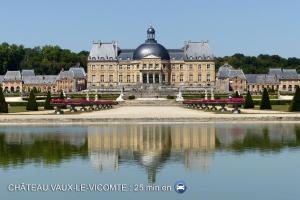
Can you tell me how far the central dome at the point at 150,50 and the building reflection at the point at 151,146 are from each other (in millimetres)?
49126

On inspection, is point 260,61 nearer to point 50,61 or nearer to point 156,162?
point 50,61

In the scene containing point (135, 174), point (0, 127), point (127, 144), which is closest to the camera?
→ point (135, 174)

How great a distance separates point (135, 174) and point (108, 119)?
13.7 metres

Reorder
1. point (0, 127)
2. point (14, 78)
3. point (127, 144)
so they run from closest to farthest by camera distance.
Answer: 1. point (127, 144)
2. point (0, 127)
3. point (14, 78)

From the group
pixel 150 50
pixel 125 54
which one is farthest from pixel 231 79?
pixel 125 54

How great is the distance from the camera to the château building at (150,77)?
72.3m

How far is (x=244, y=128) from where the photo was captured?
21.4 metres

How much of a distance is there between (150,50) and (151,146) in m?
55.7

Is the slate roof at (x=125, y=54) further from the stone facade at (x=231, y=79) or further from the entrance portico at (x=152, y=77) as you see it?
the stone facade at (x=231, y=79)

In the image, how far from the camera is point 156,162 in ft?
42.6

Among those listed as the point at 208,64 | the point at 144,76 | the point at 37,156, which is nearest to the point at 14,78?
the point at 144,76

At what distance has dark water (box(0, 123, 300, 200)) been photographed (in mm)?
10242

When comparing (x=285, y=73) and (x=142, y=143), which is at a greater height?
(x=285, y=73)

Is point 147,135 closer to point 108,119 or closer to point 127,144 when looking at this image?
point 127,144
